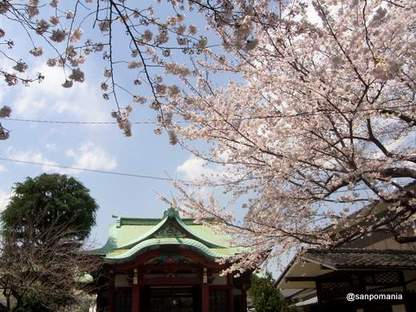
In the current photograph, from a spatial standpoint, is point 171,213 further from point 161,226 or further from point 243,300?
point 243,300

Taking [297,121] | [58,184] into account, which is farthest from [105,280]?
[297,121]

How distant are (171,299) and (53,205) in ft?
20.7

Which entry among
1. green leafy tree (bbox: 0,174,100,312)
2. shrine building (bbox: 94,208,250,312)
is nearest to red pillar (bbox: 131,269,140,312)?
shrine building (bbox: 94,208,250,312)

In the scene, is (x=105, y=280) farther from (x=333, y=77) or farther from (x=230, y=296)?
(x=333, y=77)

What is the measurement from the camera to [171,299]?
46.7ft

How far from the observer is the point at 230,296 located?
13.3 meters

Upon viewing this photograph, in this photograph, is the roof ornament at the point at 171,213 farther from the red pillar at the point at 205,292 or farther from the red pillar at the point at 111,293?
the red pillar at the point at 111,293

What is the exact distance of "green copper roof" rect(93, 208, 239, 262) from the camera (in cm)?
1245

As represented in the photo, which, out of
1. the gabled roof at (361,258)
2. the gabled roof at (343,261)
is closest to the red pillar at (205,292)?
the gabled roof at (343,261)

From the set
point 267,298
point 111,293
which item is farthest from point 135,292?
point 267,298

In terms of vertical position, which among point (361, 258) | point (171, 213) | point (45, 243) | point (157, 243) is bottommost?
point (361, 258)

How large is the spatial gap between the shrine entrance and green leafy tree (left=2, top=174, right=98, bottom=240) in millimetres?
4080

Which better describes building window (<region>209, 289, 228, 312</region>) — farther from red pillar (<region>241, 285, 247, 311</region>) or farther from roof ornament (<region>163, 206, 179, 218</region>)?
roof ornament (<region>163, 206, 179, 218</region>)

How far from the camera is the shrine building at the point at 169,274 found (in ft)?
41.3
